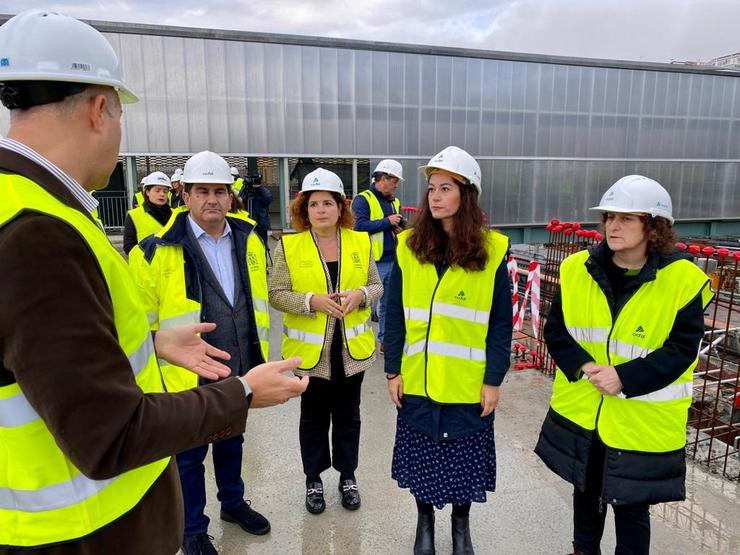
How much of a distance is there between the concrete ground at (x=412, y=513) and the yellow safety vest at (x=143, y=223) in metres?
2.63

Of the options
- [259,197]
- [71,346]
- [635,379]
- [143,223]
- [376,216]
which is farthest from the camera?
[259,197]

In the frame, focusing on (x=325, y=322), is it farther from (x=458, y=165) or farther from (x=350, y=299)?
(x=458, y=165)

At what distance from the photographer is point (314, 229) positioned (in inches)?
125

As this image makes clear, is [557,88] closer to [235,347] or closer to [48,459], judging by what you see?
[235,347]

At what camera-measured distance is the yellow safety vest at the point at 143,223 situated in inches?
208

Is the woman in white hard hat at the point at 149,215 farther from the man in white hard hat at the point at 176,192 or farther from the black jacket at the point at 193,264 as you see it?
the black jacket at the point at 193,264

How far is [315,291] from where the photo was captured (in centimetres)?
308

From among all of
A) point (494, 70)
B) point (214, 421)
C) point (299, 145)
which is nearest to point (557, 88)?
point (494, 70)

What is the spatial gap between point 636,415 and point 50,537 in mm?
2236

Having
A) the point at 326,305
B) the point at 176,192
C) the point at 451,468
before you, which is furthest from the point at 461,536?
the point at 176,192

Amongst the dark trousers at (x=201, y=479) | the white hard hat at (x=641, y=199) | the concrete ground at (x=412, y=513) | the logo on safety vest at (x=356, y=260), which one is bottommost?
the concrete ground at (x=412, y=513)

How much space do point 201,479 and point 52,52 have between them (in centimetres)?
227

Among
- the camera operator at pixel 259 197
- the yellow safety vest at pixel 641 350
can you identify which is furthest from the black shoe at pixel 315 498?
the camera operator at pixel 259 197

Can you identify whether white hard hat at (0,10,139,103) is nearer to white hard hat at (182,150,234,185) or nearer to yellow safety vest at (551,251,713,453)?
white hard hat at (182,150,234,185)
